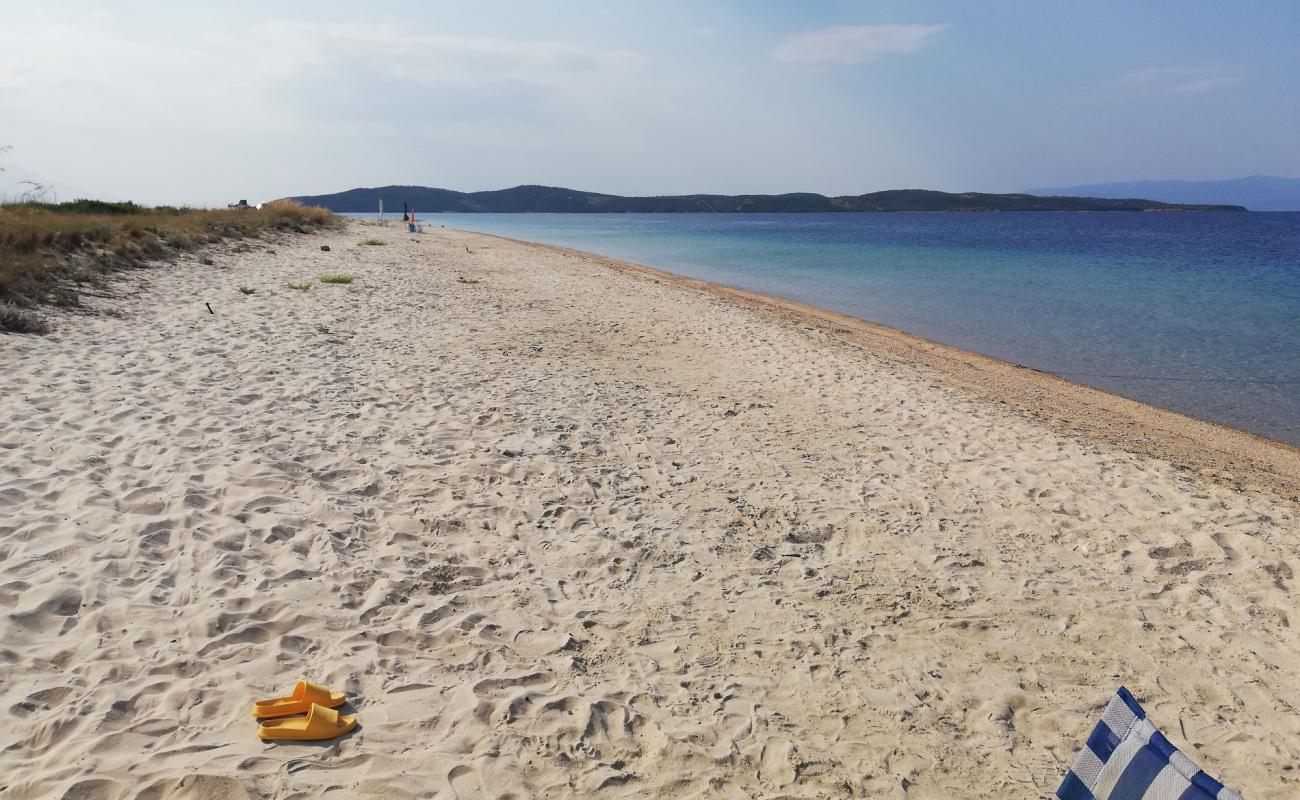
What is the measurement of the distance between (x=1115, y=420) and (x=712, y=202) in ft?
569

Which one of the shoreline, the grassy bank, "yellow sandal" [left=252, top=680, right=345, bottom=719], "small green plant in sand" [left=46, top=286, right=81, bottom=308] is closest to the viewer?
"yellow sandal" [left=252, top=680, right=345, bottom=719]

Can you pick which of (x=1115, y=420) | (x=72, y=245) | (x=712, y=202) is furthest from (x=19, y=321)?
(x=712, y=202)

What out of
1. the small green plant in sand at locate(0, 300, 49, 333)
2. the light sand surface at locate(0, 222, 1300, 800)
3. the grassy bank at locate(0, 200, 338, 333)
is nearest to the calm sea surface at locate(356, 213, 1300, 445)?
the light sand surface at locate(0, 222, 1300, 800)

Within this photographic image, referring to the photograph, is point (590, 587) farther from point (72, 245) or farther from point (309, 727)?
point (72, 245)

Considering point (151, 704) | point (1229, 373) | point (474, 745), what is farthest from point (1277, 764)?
point (1229, 373)

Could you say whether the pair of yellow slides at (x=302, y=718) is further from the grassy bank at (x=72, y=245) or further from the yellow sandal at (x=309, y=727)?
the grassy bank at (x=72, y=245)

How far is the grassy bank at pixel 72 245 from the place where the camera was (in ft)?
28.9

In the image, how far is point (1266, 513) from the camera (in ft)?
19.6

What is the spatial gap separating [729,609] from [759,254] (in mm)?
37963

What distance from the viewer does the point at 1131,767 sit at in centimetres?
211

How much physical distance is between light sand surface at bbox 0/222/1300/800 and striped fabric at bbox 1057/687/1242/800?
2.85 feet

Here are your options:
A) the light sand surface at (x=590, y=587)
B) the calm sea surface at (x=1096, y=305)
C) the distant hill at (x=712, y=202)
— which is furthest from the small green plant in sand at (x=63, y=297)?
the distant hill at (x=712, y=202)

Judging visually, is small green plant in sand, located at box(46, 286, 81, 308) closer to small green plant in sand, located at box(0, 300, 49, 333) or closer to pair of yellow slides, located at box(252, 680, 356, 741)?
small green plant in sand, located at box(0, 300, 49, 333)

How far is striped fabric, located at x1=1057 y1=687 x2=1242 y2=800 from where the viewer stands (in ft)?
6.42
